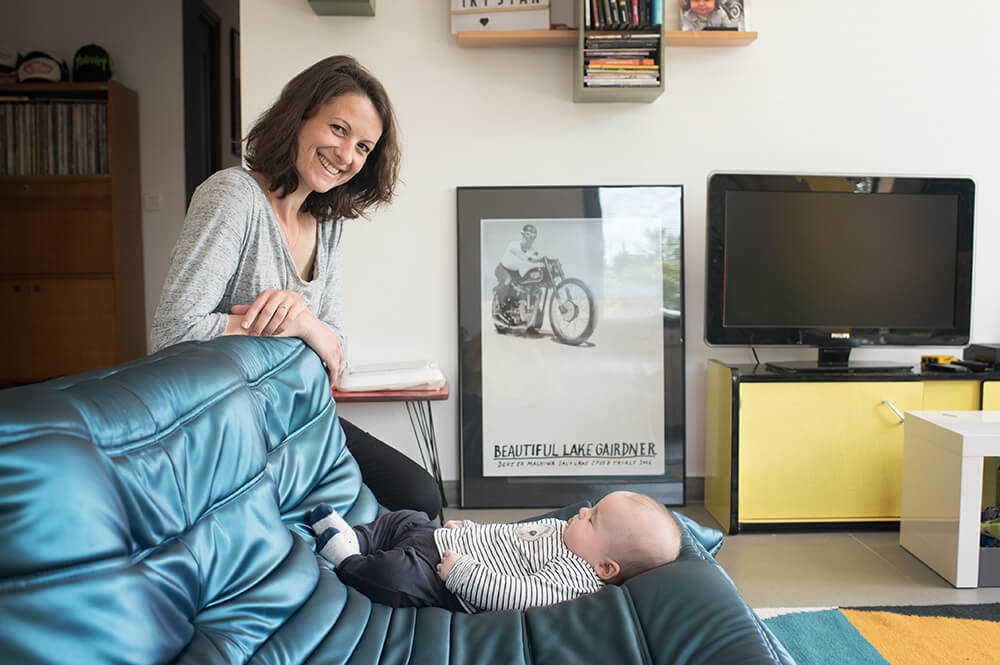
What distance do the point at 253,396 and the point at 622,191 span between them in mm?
2267

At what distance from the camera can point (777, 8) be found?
312 cm

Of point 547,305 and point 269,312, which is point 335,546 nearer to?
point 269,312

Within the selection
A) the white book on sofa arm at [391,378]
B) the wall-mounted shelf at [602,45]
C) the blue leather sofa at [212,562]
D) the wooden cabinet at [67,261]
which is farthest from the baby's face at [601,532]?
the wooden cabinet at [67,261]

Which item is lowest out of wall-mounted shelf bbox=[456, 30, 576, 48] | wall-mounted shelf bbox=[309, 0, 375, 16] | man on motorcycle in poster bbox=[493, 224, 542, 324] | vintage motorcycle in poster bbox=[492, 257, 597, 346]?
vintage motorcycle in poster bbox=[492, 257, 597, 346]

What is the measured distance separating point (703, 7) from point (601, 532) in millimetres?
2482

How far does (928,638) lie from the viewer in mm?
1985

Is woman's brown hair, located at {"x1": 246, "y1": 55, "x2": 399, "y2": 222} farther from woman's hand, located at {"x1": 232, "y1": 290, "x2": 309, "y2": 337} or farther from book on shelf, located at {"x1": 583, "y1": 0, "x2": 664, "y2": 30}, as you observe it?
book on shelf, located at {"x1": 583, "y1": 0, "x2": 664, "y2": 30}

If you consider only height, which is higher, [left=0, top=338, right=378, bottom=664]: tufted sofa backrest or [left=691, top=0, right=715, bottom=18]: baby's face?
[left=691, top=0, right=715, bottom=18]: baby's face

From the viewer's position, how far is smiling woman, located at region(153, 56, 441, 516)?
1479 mm

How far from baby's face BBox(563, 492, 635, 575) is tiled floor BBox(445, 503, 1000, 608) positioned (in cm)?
114

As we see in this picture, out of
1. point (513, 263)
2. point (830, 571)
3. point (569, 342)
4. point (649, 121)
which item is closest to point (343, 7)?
point (513, 263)

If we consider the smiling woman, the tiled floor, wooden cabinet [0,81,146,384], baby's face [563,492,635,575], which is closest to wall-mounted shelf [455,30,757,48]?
the smiling woman

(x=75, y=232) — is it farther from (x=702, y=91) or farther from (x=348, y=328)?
(x=702, y=91)

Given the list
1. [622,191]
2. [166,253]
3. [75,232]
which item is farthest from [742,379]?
[75,232]
